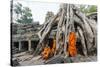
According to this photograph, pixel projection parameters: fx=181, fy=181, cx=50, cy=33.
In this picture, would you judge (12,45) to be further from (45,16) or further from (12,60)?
(45,16)

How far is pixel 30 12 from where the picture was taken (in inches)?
81.4

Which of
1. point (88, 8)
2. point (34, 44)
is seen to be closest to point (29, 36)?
point (34, 44)

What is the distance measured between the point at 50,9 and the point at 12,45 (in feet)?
2.01

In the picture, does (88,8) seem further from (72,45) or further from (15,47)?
(15,47)

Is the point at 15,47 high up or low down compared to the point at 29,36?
down

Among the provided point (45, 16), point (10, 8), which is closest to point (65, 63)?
point (45, 16)

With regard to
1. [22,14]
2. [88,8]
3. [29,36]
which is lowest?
[29,36]

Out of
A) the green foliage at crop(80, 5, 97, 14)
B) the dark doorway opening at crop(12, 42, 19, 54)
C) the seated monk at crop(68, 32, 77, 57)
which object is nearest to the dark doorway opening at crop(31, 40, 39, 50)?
the dark doorway opening at crop(12, 42, 19, 54)

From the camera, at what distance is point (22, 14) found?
2035 mm

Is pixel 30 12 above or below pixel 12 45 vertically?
above

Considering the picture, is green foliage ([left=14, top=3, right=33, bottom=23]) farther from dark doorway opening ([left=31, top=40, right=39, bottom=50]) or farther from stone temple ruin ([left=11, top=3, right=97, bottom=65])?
dark doorway opening ([left=31, top=40, right=39, bottom=50])

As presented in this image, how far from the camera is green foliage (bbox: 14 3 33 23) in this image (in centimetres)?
201

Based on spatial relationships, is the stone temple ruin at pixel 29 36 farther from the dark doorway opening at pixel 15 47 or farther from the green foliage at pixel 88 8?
the green foliage at pixel 88 8

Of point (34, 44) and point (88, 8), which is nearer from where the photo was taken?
point (34, 44)
